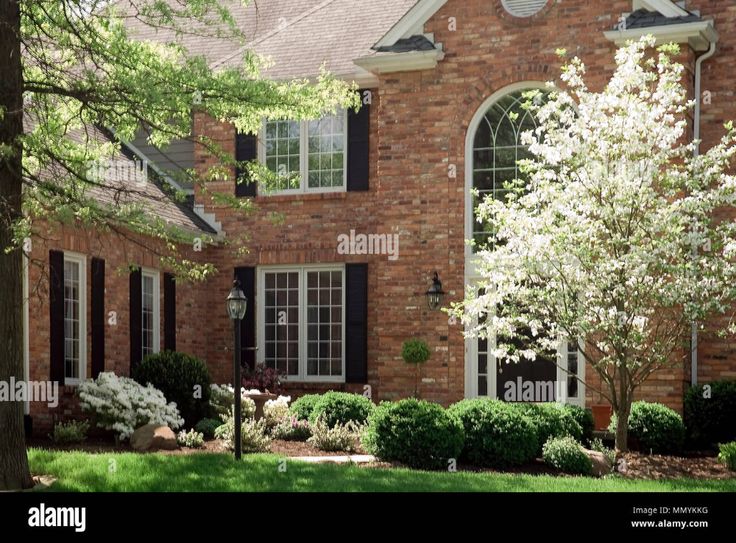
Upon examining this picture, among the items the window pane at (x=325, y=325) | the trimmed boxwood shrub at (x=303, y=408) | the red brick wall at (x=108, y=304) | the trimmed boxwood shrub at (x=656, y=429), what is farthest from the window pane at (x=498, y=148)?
the red brick wall at (x=108, y=304)

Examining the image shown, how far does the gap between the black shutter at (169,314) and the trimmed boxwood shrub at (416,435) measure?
6.35m

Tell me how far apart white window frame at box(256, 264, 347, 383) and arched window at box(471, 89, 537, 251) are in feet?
10.1

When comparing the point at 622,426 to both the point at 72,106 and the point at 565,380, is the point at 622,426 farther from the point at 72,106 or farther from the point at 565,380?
the point at 72,106

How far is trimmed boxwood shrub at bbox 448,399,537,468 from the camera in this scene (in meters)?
13.8

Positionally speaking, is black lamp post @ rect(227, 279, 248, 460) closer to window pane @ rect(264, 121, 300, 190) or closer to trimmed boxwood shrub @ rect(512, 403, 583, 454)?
trimmed boxwood shrub @ rect(512, 403, 583, 454)

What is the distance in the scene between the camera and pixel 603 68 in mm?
17297

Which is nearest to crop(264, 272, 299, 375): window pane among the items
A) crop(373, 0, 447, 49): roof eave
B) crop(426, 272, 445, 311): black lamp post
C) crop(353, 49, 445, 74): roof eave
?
crop(426, 272, 445, 311): black lamp post

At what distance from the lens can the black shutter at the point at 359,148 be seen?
1944 centimetres

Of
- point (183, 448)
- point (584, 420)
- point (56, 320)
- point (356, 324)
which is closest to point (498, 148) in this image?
point (356, 324)

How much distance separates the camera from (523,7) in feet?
58.9
